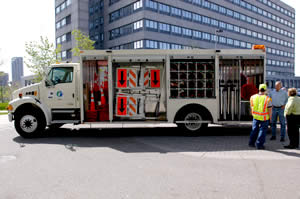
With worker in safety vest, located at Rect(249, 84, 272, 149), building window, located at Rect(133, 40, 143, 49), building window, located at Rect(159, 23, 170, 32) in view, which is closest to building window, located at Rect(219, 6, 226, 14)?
building window, located at Rect(159, 23, 170, 32)

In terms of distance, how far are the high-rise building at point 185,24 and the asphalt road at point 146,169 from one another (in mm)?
23456

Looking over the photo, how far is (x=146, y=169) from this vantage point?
4859mm

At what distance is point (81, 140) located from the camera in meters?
7.82

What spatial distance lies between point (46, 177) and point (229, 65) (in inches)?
254

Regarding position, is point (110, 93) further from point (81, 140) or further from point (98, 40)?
point (98, 40)

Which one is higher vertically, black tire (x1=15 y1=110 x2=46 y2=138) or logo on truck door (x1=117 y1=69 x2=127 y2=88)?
logo on truck door (x1=117 y1=69 x2=127 y2=88)

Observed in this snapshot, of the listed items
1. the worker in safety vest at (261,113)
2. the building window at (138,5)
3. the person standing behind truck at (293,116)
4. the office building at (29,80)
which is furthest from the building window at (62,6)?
the person standing behind truck at (293,116)

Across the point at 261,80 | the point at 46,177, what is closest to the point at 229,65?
the point at 261,80

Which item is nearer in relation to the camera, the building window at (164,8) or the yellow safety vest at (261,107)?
the yellow safety vest at (261,107)

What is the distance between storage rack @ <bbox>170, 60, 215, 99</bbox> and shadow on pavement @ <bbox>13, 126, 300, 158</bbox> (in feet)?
4.66

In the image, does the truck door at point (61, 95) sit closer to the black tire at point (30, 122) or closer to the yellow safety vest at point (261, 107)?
the black tire at point (30, 122)

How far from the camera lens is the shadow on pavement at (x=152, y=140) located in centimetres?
657

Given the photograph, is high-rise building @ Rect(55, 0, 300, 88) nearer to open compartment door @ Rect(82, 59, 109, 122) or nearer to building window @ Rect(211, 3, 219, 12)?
building window @ Rect(211, 3, 219, 12)

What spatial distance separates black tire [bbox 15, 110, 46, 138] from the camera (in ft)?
26.7
